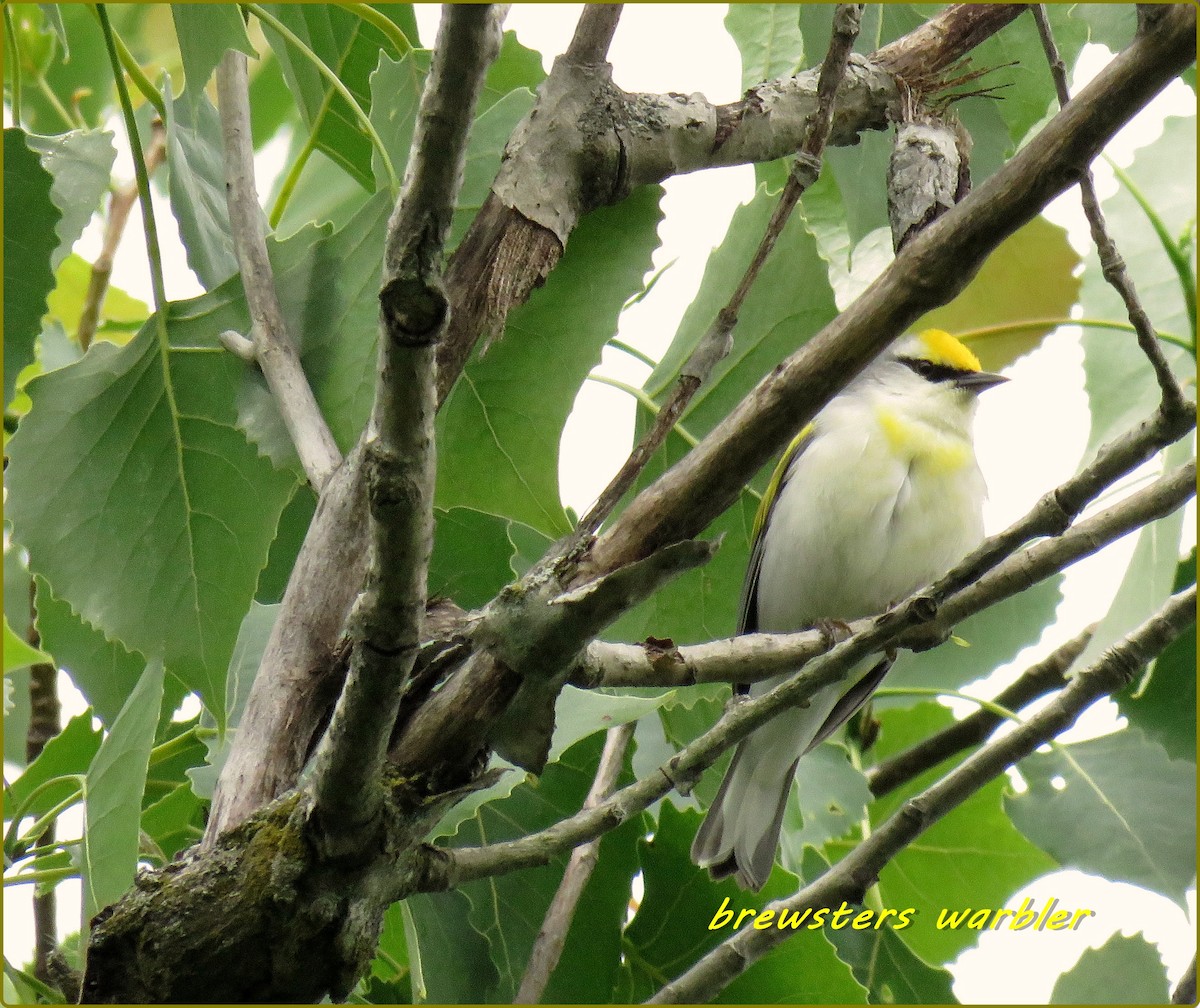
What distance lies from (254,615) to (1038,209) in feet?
4.80

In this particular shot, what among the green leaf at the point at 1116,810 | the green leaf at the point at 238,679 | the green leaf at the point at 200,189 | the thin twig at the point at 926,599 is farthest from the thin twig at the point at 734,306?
the green leaf at the point at 1116,810

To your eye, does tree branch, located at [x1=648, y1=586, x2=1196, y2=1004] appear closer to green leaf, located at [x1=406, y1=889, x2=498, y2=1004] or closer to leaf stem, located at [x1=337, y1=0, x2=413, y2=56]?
green leaf, located at [x1=406, y1=889, x2=498, y2=1004]

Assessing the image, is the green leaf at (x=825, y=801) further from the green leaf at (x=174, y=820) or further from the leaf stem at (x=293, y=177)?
the leaf stem at (x=293, y=177)

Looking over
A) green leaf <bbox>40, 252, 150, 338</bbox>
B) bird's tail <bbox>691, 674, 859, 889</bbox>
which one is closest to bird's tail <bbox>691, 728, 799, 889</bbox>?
bird's tail <bbox>691, 674, 859, 889</bbox>

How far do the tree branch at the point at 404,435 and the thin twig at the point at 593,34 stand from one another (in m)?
0.72

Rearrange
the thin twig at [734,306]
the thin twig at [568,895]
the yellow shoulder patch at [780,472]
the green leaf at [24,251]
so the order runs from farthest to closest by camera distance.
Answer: the yellow shoulder patch at [780,472]
the thin twig at [568,895]
the green leaf at [24,251]
the thin twig at [734,306]

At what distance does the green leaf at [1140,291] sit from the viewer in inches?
111

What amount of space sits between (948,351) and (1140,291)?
628mm

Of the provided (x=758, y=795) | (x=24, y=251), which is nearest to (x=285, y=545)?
→ (x=24, y=251)

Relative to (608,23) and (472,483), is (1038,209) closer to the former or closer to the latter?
(608,23)

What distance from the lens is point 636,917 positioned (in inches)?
87.5

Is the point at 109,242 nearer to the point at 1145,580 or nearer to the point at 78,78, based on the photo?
the point at 78,78

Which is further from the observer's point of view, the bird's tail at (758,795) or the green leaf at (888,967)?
the bird's tail at (758,795)

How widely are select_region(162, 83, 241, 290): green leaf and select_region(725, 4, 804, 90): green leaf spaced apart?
39.8 inches
